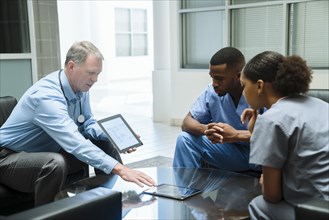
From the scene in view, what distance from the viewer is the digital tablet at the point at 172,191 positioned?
1.95 metres

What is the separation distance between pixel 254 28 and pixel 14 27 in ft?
9.50

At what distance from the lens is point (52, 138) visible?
8.07 ft

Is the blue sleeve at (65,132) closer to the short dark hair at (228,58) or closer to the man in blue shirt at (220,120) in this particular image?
the man in blue shirt at (220,120)

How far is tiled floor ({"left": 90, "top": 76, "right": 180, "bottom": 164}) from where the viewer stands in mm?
4773

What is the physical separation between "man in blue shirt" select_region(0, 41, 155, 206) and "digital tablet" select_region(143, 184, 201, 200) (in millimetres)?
45

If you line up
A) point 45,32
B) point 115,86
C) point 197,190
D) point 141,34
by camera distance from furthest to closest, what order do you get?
point 141,34 < point 115,86 < point 45,32 < point 197,190

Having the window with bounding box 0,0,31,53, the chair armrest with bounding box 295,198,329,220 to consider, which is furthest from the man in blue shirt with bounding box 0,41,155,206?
the window with bounding box 0,0,31,53

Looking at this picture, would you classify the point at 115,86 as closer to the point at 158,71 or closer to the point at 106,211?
the point at 158,71

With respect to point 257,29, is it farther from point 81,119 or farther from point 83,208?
point 83,208

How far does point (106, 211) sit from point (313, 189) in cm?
73

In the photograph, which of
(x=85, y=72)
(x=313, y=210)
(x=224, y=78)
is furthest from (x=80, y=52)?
(x=313, y=210)

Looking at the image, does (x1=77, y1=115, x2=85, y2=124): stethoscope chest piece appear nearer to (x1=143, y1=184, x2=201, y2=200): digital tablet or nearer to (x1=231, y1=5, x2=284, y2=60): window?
(x1=143, y1=184, x2=201, y2=200): digital tablet

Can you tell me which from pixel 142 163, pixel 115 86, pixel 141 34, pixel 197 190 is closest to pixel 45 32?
pixel 142 163

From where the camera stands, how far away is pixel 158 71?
6445mm
